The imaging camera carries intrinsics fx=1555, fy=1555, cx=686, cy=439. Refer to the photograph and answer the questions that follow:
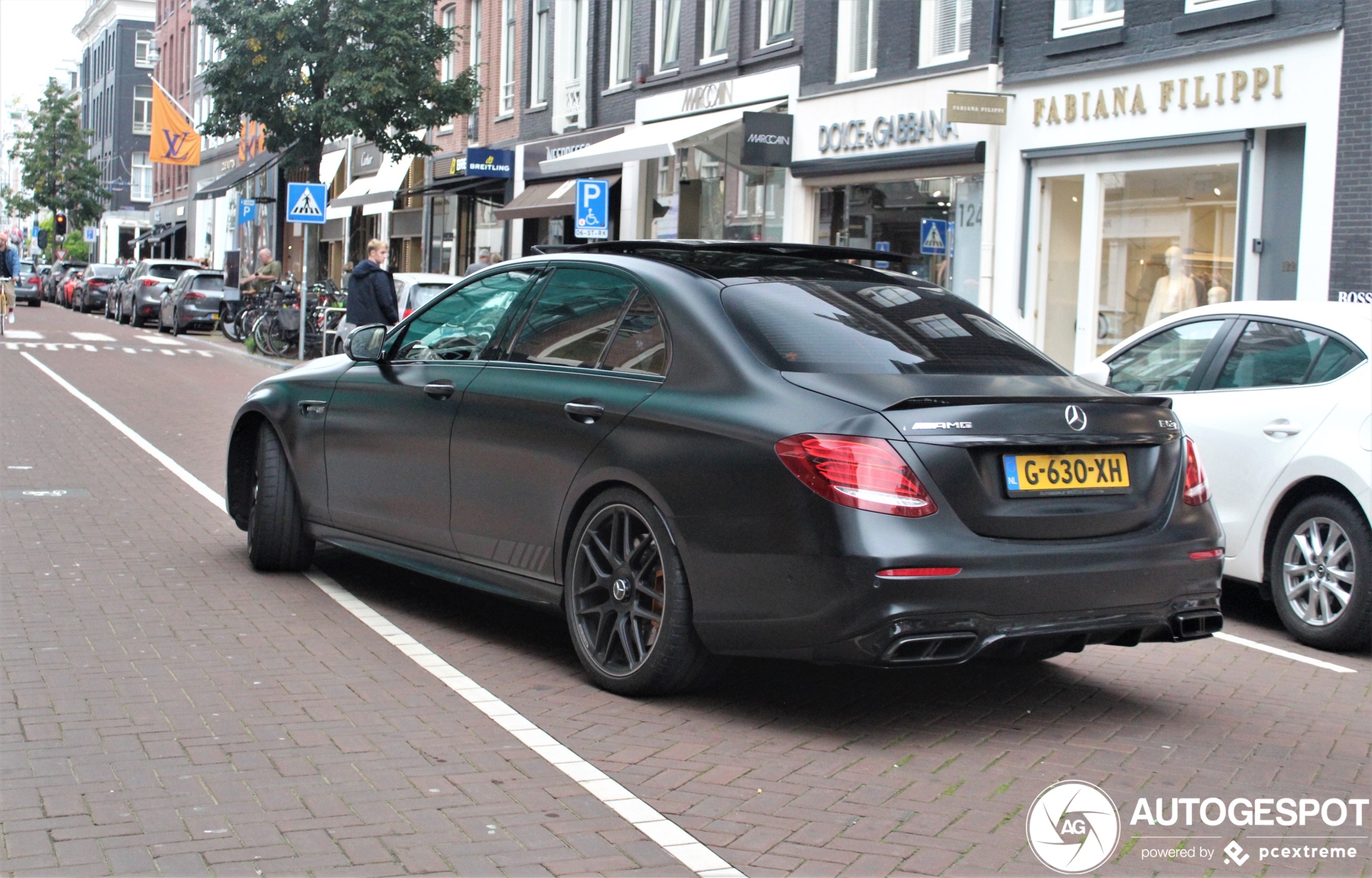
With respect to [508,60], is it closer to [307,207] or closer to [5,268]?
[307,207]

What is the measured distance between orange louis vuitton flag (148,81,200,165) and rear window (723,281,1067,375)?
159 feet

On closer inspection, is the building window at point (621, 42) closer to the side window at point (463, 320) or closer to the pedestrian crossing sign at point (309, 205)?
the pedestrian crossing sign at point (309, 205)

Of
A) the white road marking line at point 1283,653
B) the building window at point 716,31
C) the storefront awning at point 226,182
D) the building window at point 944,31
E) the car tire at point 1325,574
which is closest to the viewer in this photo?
the white road marking line at point 1283,653

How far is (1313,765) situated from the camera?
4.92 meters

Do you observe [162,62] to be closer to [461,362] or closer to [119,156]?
[119,156]

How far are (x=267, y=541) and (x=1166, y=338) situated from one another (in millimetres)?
4756

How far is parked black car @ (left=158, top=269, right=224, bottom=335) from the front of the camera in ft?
116

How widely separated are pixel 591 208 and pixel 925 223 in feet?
14.7

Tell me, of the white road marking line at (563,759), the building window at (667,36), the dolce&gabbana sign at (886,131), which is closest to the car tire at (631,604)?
the white road marking line at (563,759)

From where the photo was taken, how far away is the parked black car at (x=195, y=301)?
116ft

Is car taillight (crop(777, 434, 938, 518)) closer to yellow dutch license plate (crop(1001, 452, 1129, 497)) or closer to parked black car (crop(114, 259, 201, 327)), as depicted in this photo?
yellow dutch license plate (crop(1001, 452, 1129, 497))

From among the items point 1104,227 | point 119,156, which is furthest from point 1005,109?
point 119,156

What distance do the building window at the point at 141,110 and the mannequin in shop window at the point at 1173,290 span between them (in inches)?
3361

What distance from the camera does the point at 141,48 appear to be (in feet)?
302
